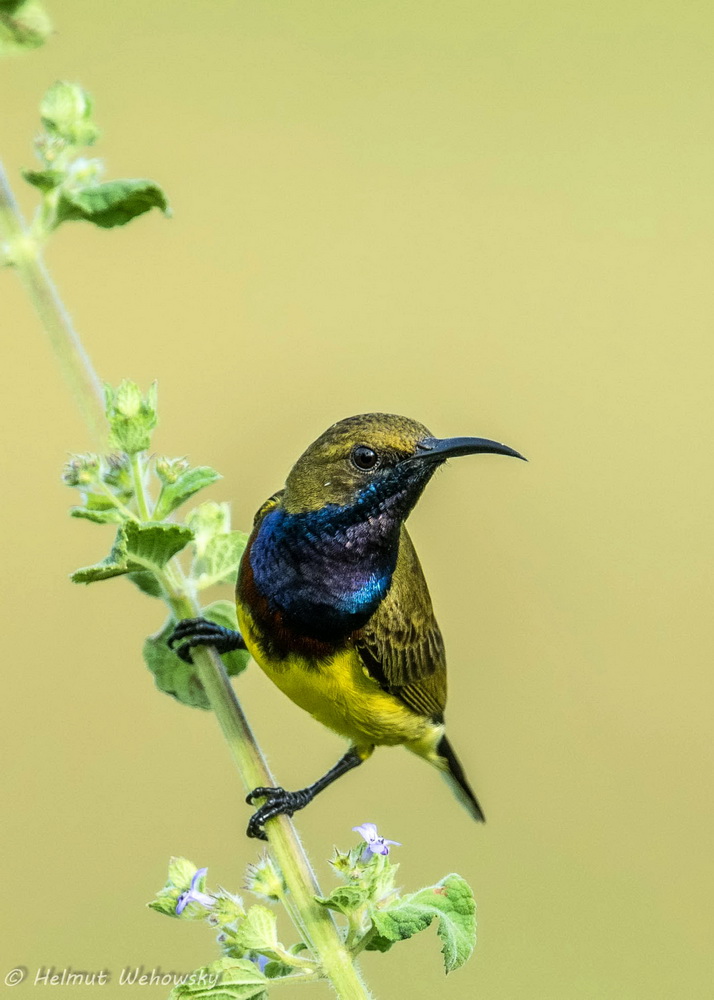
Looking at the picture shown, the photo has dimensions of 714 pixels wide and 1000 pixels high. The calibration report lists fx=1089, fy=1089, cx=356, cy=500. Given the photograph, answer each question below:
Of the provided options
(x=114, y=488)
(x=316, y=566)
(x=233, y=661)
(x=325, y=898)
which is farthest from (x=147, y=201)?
(x=325, y=898)

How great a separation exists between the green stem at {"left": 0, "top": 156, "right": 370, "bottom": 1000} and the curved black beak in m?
0.64

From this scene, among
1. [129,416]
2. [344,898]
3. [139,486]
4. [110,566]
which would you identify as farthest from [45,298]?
[344,898]

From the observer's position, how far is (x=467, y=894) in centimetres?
183

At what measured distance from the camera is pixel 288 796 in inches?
93.3

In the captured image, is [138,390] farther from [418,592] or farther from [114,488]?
[418,592]

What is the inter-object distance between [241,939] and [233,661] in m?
0.95

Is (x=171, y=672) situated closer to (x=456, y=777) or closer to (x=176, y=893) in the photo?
(x=176, y=893)

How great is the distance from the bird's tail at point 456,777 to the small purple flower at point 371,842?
144 cm

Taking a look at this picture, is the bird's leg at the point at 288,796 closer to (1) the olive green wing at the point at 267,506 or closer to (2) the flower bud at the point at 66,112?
(1) the olive green wing at the point at 267,506

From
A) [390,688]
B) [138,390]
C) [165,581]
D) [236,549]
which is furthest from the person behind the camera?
[390,688]

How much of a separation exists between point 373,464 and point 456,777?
1.34m

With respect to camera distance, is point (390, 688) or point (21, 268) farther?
point (390, 688)

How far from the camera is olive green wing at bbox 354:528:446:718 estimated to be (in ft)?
8.64

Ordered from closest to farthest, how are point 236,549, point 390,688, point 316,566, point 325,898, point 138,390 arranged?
point 325,898 < point 138,390 < point 236,549 < point 316,566 < point 390,688
